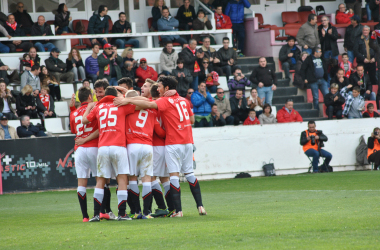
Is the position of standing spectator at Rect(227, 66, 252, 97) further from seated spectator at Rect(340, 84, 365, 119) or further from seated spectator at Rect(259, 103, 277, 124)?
seated spectator at Rect(340, 84, 365, 119)

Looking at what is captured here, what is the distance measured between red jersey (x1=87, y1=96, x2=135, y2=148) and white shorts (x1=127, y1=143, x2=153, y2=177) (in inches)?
7.0

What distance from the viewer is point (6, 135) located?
55.7 ft

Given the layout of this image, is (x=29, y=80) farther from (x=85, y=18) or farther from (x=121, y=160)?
(x=121, y=160)

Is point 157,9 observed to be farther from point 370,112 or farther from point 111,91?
point 111,91

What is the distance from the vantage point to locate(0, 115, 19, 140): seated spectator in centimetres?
1697

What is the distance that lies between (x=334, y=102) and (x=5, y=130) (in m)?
11.7

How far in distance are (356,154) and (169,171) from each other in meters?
13.1

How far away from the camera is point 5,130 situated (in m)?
17.0

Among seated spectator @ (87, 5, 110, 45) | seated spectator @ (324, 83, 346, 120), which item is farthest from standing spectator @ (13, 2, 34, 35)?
seated spectator @ (324, 83, 346, 120)

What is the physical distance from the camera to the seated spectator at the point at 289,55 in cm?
2386

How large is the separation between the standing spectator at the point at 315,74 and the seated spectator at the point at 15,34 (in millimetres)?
10587

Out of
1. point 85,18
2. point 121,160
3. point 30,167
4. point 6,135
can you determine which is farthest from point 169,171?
point 85,18

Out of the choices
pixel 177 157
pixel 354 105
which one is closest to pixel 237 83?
pixel 354 105

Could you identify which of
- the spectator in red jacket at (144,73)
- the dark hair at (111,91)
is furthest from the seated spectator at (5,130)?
the dark hair at (111,91)
